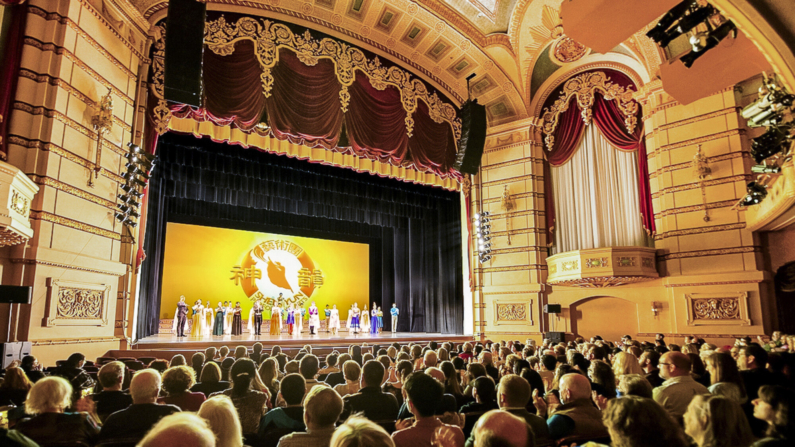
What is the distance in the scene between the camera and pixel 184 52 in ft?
27.9

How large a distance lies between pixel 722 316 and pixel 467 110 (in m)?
7.59

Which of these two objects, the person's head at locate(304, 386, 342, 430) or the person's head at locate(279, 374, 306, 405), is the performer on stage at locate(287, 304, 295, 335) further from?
the person's head at locate(304, 386, 342, 430)

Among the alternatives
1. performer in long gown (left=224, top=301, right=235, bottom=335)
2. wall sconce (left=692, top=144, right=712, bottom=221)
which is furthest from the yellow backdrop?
wall sconce (left=692, top=144, right=712, bottom=221)

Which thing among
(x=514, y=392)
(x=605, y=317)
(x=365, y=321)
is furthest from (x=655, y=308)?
(x=514, y=392)

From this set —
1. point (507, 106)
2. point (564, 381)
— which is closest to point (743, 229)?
point (507, 106)

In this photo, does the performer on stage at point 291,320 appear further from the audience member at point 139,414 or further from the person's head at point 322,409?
the person's head at point 322,409

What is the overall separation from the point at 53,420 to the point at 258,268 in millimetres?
14138

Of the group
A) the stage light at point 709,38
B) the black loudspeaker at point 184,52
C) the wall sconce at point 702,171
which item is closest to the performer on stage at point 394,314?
the wall sconce at point 702,171

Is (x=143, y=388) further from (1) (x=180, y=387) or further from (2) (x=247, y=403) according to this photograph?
(2) (x=247, y=403)

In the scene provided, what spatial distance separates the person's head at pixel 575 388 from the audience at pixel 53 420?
2.53 metres

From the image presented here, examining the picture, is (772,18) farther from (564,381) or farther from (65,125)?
(65,125)

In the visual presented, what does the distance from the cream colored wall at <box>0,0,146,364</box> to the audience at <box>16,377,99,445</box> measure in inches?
227

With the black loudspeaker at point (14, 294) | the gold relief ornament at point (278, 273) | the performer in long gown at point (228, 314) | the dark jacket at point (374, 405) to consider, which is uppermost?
the gold relief ornament at point (278, 273)

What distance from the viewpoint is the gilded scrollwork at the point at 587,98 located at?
1252 centimetres
